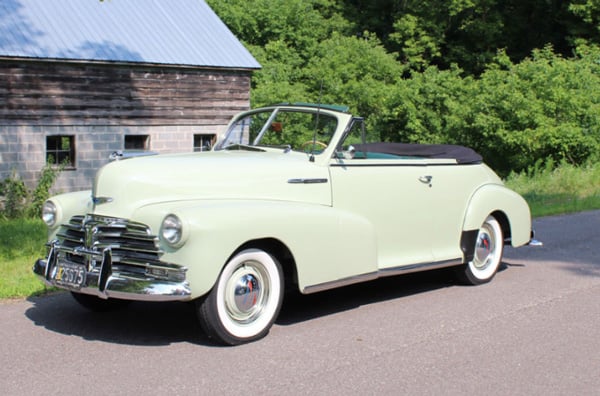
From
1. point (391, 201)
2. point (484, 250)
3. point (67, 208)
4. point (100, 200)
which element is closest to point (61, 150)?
point (67, 208)

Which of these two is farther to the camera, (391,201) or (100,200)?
(391,201)

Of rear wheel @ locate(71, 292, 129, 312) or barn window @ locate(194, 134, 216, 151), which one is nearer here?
rear wheel @ locate(71, 292, 129, 312)

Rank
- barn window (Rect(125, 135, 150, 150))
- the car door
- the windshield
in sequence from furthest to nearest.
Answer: barn window (Rect(125, 135, 150, 150)) < the windshield < the car door

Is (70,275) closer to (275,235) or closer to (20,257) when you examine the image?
(275,235)

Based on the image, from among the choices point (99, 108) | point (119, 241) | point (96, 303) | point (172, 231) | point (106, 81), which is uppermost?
point (106, 81)

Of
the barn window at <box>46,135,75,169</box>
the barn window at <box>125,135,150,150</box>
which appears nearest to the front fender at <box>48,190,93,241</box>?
the barn window at <box>46,135,75,169</box>

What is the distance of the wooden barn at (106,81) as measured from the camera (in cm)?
1895

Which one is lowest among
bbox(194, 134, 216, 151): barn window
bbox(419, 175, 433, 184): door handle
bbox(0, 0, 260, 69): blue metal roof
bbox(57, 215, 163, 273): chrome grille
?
bbox(57, 215, 163, 273): chrome grille

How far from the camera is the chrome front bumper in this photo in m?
5.16

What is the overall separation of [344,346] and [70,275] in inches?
78.1

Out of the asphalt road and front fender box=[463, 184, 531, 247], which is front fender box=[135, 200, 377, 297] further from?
front fender box=[463, 184, 531, 247]

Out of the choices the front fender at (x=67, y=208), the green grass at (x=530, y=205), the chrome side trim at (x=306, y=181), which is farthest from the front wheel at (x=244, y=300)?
the green grass at (x=530, y=205)

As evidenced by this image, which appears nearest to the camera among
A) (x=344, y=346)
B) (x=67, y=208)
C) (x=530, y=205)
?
(x=344, y=346)

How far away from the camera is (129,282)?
525 centimetres
